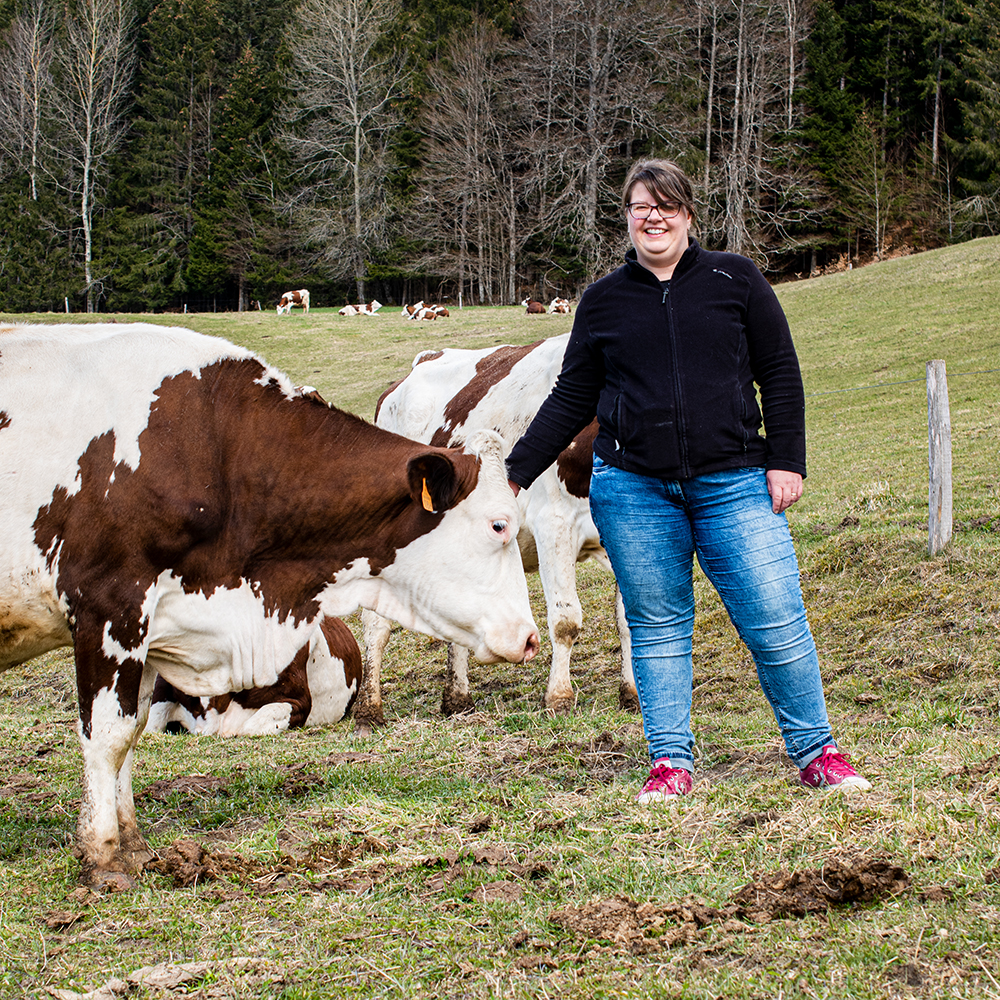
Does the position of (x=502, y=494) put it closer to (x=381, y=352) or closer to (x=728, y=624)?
(x=728, y=624)

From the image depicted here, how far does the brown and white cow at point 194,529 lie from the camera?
12.3 feet

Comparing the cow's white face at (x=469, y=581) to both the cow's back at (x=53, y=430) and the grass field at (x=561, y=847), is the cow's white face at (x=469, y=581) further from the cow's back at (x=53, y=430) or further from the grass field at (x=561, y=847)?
the cow's back at (x=53, y=430)

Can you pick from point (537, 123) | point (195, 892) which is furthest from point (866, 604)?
point (537, 123)

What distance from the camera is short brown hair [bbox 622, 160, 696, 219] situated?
3.82 metres

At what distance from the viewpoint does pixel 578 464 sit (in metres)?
6.70

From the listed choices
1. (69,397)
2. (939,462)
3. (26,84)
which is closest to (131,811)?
(69,397)

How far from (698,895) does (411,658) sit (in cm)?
590

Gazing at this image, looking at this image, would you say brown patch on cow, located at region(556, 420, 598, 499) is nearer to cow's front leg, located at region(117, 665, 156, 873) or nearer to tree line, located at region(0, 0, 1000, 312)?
cow's front leg, located at region(117, 665, 156, 873)

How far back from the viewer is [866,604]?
7438mm

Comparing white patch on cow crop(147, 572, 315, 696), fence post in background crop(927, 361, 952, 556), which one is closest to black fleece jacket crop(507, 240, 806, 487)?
white patch on cow crop(147, 572, 315, 696)

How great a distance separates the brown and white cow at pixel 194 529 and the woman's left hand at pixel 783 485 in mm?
1162

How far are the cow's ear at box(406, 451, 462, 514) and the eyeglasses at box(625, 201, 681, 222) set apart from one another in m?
1.24

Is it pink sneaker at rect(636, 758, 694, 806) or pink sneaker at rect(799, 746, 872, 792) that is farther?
pink sneaker at rect(636, 758, 694, 806)

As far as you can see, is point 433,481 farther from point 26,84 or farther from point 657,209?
point 26,84
